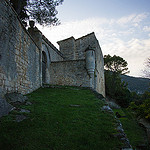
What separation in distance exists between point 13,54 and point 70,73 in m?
7.61

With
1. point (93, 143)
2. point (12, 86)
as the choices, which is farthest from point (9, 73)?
point (93, 143)

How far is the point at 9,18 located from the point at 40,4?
5497mm

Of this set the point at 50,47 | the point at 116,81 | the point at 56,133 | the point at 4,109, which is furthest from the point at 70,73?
the point at 116,81

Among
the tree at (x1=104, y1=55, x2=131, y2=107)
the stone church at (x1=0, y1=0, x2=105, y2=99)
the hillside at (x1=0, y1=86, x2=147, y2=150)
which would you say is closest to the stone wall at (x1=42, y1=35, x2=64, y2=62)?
the stone church at (x1=0, y1=0, x2=105, y2=99)

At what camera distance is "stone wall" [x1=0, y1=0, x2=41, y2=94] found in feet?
14.5

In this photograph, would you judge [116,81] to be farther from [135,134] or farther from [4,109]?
[4,109]

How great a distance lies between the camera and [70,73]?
12531mm

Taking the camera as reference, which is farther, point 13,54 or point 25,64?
point 25,64

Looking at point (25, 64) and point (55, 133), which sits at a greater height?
point (25, 64)

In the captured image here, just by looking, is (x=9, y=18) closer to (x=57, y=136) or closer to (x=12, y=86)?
(x=12, y=86)

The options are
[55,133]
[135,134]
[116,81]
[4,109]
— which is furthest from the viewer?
[116,81]

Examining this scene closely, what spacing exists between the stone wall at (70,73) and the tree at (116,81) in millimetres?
13787

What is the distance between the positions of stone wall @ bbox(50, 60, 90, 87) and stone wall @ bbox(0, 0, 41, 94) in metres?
5.32

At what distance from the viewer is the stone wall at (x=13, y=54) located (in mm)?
4414
